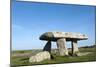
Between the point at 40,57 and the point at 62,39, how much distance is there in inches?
14.4

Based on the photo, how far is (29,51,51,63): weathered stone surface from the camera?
2.70 m

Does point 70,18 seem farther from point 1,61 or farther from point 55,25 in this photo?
point 1,61

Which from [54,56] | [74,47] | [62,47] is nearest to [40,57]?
[54,56]

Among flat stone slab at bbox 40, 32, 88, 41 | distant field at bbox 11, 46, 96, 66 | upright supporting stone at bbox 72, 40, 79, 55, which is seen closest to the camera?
distant field at bbox 11, 46, 96, 66

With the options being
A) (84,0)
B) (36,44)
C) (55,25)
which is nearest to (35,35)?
(36,44)

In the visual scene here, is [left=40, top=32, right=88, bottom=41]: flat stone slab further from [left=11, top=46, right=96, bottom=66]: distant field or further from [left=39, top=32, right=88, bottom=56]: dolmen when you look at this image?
[left=11, top=46, right=96, bottom=66]: distant field

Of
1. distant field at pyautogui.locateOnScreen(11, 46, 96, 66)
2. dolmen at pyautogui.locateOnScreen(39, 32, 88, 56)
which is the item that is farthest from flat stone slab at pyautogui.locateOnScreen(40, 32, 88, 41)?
distant field at pyautogui.locateOnScreen(11, 46, 96, 66)

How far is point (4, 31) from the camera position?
2.57 m

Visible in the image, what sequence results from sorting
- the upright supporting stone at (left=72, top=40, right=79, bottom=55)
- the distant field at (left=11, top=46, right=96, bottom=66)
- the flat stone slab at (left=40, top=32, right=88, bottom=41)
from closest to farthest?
the distant field at (left=11, top=46, right=96, bottom=66)
the flat stone slab at (left=40, top=32, right=88, bottom=41)
the upright supporting stone at (left=72, top=40, right=79, bottom=55)

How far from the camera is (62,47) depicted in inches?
112

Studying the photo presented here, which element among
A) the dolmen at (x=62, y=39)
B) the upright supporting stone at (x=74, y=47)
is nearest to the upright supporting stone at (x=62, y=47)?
the dolmen at (x=62, y=39)

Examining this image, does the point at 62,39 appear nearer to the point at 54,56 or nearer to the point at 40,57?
the point at 54,56

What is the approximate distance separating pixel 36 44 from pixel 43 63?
25cm

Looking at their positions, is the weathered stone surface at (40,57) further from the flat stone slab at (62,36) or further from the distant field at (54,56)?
the flat stone slab at (62,36)
